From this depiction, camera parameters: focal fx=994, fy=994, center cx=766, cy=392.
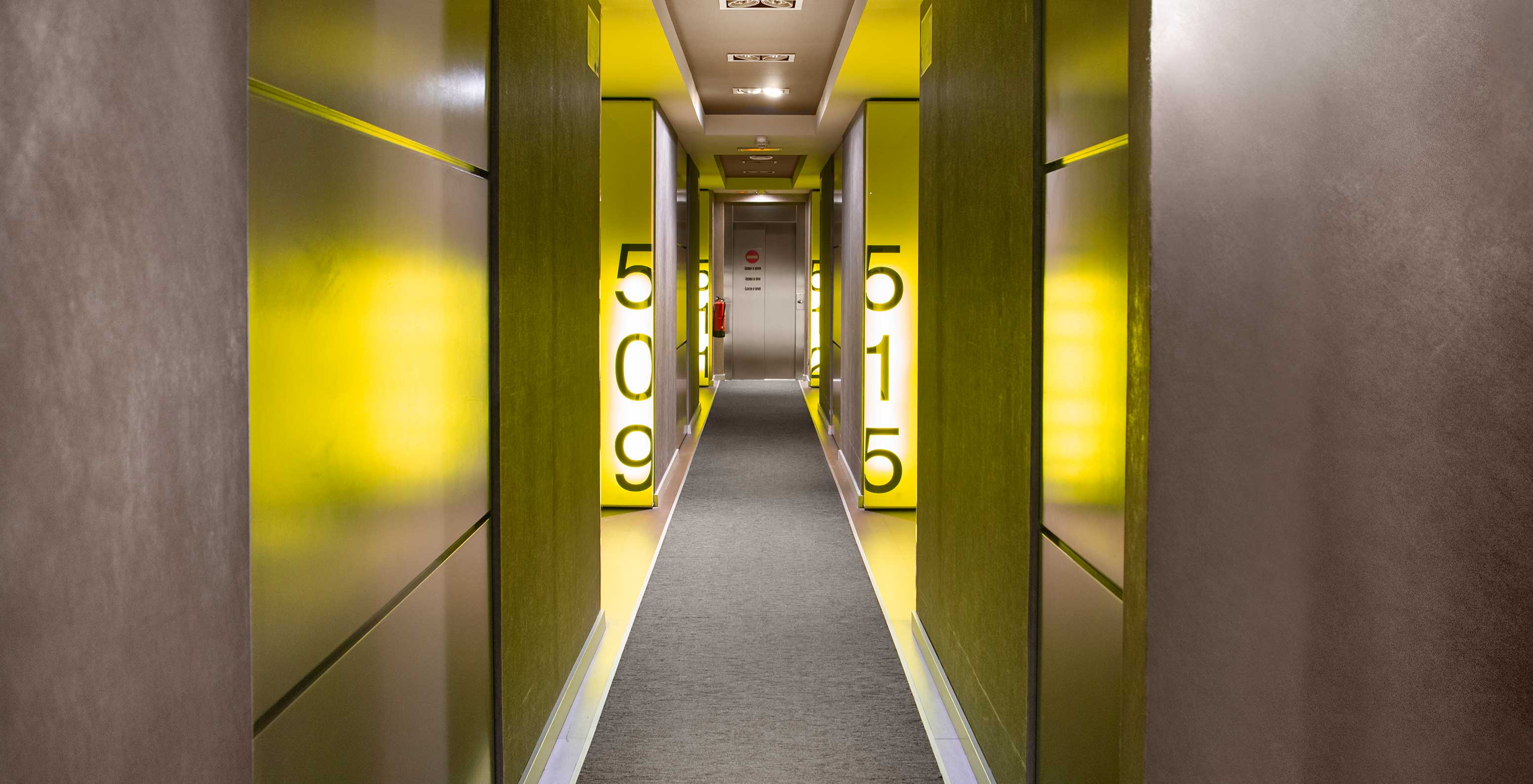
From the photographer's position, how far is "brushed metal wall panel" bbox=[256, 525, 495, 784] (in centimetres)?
142

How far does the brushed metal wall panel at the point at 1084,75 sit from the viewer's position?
1750mm

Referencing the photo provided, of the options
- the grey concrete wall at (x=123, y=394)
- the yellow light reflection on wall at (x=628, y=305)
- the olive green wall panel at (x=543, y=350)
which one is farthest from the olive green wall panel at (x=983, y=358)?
the yellow light reflection on wall at (x=628, y=305)

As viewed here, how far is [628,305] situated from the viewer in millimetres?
6766

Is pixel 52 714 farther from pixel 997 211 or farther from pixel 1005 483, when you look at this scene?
pixel 997 211

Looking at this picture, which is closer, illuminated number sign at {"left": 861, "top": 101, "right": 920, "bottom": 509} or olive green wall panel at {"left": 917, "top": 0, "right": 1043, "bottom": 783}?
olive green wall panel at {"left": 917, "top": 0, "right": 1043, "bottom": 783}

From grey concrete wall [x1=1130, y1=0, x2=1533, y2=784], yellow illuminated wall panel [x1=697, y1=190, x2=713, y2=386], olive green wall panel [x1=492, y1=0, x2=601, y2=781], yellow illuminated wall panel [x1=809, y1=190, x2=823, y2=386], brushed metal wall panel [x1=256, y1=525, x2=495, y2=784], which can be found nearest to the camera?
grey concrete wall [x1=1130, y1=0, x2=1533, y2=784]

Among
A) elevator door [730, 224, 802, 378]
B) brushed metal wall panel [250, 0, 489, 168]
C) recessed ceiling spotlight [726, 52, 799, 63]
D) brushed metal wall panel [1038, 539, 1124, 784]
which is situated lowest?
brushed metal wall panel [1038, 539, 1124, 784]

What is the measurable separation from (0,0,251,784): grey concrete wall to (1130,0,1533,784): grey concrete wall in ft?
3.47

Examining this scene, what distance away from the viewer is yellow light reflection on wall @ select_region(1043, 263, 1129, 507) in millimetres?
1798

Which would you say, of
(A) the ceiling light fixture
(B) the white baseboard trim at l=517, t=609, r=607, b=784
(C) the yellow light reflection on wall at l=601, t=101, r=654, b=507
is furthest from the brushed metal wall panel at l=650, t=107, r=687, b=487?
(B) the white baseboard trim at l=517, t=609, r=607, b=784

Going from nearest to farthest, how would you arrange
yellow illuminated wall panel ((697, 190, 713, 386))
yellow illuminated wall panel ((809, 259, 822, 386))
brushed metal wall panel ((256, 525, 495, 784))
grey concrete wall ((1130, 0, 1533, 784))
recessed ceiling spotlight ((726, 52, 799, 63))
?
grey concrete wall ((1130, 0, 1533, 784)) → brushed metal wall panel ((256, 525, 495, 784)) → recessed ceiling spotlight ((726, 52, 799, 63)) → yellow illuminated wall panel ((697, 190, 713, 386)) → yellow illuminated wall panel ((809, 259, 822, 386))

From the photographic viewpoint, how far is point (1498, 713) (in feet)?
3.82

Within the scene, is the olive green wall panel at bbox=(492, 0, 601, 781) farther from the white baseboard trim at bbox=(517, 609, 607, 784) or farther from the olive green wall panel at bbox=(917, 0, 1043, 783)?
the olive green wall panel at bbox=(917, 0, 1043, 783)

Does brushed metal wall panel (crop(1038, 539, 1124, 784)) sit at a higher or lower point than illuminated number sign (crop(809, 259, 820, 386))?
lower
